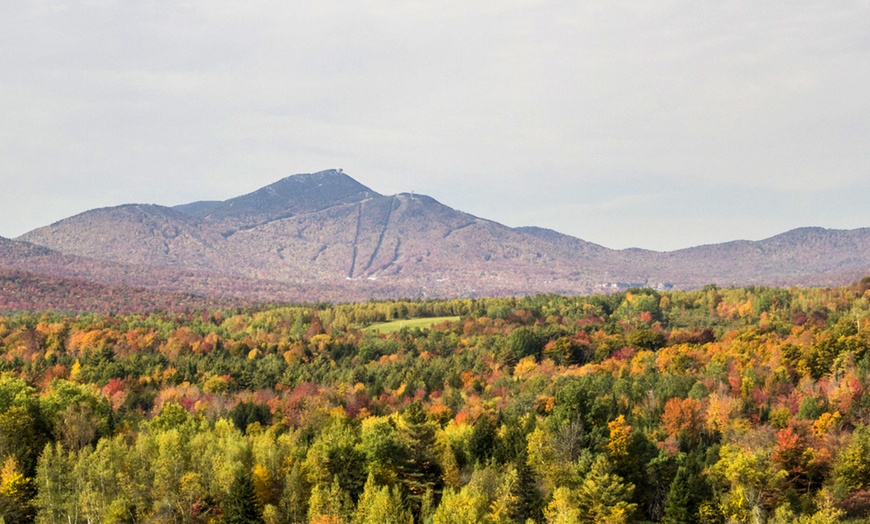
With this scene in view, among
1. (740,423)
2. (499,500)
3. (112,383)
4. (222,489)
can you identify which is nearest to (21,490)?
(222,489)

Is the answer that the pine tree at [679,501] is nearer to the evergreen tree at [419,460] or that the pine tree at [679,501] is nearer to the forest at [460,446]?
the forest at [460,446]

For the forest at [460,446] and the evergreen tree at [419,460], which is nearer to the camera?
the forest at [460,446]

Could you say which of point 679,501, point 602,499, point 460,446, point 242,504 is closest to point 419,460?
point 460,446

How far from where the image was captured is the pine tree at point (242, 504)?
220ft

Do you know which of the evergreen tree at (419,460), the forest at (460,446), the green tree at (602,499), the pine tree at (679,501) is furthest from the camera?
the evergreen tree at (419,460)

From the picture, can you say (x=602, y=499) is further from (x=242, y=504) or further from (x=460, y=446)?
(x=242, y=504)

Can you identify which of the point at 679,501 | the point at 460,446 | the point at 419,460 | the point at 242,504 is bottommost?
the point at 679,501

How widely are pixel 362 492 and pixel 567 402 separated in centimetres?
2441

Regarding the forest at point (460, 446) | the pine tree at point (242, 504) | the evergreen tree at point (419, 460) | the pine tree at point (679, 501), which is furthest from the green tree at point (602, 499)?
the pine tree at point (242, 504)

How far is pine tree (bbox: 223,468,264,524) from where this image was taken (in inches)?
2635

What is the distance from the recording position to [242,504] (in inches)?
2648

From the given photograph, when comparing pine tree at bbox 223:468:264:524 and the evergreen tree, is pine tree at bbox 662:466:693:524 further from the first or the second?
pine tree at bbox 223:468:264:524

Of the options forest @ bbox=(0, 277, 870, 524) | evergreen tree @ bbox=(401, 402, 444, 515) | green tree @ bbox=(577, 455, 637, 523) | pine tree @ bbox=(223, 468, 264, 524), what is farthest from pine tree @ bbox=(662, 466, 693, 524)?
A: pine tree @ bbox=(223, 468, 264, 524)

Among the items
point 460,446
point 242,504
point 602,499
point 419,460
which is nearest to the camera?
point 242,504
